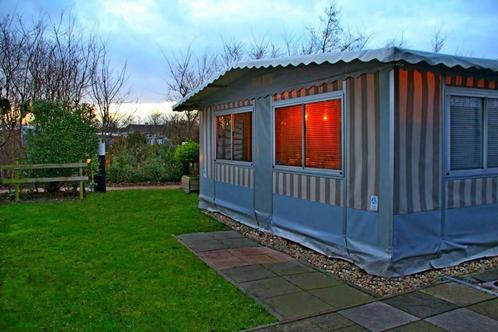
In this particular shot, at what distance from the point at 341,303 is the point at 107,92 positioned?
42.4 feet

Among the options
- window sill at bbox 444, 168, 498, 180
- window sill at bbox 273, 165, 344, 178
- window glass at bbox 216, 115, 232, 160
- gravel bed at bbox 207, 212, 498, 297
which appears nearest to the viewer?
gravel bed at bbox 207, 212, 498, 297

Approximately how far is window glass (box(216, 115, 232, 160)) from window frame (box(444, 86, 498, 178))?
386 cm

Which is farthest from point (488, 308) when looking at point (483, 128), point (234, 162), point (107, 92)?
point (107, 92)

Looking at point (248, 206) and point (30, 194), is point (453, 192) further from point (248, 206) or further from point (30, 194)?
point (30, 194)

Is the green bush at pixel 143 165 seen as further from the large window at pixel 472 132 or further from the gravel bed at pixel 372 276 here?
the large window at pixel 472 132

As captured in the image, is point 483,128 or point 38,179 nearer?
point 483,128

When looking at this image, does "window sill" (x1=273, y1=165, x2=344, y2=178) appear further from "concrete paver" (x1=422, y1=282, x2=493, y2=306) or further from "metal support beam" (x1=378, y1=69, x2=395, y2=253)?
"concrete paver" (x1=422, y1=282, x2=493, y2=306)

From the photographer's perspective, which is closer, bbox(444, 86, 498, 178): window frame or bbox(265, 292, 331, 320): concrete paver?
bbox(265, 292, 331, 320): concrete paver

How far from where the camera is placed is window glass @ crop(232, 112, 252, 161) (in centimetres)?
685

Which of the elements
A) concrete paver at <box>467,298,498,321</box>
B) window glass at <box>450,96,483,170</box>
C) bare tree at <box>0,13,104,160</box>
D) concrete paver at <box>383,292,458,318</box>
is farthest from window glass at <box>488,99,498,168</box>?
bare tree at <box>0,13,104,160</box>

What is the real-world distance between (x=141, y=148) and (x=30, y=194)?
4.28 metres

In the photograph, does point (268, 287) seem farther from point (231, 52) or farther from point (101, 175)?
point (231, 52)

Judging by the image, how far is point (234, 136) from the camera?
733 centimetres

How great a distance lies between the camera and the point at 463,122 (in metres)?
4.66
